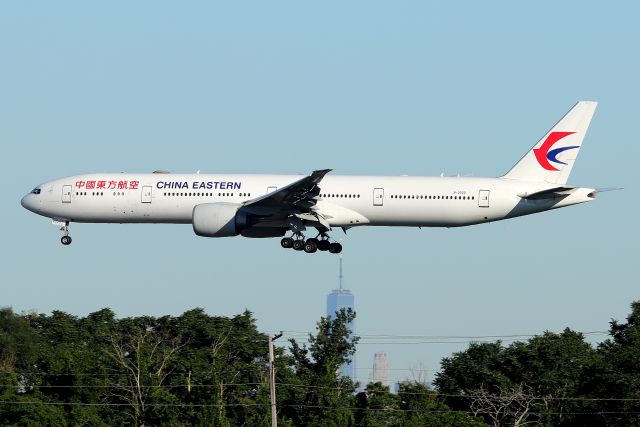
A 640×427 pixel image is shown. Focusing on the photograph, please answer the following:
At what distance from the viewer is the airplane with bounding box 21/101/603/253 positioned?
289 ft

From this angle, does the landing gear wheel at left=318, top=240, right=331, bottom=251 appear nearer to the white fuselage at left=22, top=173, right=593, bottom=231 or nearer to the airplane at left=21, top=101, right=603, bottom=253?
the airplane at left=21, top=101, right=603, bottom=253

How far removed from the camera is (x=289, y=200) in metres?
87.8

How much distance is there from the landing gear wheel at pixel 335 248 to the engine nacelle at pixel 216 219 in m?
6.49

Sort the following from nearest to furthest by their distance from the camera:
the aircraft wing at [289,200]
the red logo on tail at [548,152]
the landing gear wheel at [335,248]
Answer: the aircraft wing at [289,200]
the landing gear wheel at [335,248]
the red logo on tail at [548,152]

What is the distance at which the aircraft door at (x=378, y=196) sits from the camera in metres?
88.4

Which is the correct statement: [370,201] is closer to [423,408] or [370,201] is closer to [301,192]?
[301,192]

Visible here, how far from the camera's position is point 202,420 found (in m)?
100

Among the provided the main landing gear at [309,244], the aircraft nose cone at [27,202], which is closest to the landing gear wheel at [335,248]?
the main landing gear at [309,244]

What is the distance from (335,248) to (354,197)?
451 cm

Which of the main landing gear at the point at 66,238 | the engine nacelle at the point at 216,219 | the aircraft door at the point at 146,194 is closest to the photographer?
the engine nacelle at the point at 216,219

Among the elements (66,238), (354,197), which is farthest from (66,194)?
(354,197)

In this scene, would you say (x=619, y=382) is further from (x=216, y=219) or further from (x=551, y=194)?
(x=216, y=219)

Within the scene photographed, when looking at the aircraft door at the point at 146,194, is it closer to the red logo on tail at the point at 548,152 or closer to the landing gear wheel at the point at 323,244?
the landing gear wheel at the point at 323,244

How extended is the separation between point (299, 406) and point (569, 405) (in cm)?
1886
